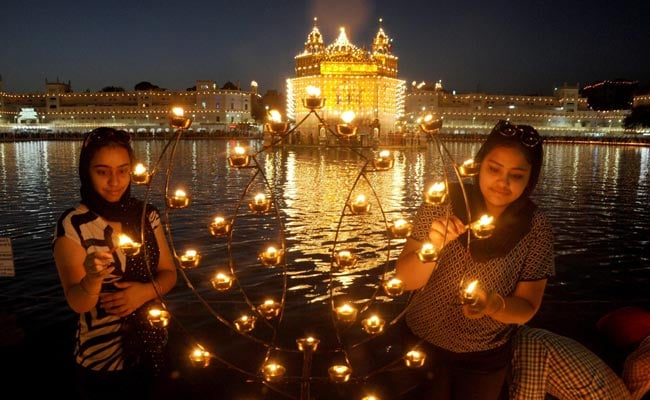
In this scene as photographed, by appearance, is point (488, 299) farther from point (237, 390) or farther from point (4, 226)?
point (4, 226)

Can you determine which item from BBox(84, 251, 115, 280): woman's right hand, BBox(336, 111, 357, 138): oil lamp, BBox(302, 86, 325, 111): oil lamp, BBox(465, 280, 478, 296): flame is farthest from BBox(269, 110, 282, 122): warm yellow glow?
BBox(465, 280, 478, 296): flame

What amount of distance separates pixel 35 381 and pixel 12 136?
250 ft

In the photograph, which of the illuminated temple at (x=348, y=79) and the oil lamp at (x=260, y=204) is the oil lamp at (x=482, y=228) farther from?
the illuminated temple at (x=348, y=79)

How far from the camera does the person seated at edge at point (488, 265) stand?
244cm

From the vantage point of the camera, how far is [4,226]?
37.7ft

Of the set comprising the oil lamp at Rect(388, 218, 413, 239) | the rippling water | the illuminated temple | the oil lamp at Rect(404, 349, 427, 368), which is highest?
the illuminated temple

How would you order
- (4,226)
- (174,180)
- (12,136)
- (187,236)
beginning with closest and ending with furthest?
(187,236)
(4,226)
(174,180)
(12,136)

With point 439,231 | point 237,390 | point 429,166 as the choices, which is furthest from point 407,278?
point 429,166

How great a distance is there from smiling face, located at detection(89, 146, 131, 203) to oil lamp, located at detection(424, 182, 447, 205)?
158 cm

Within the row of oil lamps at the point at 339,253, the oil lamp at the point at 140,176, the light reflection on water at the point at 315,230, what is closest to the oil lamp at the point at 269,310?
the row of oil lamps at the point at 339,253

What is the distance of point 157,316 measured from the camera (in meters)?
2.66

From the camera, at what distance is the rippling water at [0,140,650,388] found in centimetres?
701

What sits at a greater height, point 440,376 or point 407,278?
point 407,278

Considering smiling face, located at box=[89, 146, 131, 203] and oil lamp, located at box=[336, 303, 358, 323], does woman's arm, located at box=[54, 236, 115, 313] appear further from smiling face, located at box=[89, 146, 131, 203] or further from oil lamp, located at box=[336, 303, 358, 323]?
oil lamp, located at box=[336, 303, 358, 323]
